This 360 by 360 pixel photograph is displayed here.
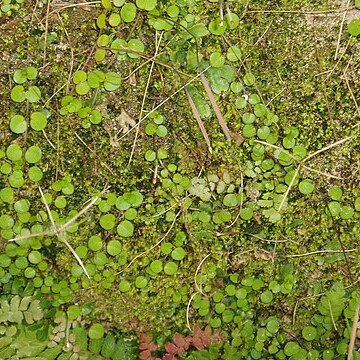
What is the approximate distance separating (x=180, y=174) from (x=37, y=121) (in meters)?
0.64

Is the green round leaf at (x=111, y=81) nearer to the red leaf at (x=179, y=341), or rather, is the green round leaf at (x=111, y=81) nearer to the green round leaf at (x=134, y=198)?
the green round leaf at (x=134, y=198)

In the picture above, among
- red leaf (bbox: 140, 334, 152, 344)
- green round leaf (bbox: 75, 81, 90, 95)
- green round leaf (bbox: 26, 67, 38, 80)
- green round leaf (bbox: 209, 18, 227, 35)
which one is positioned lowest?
red leaf (bbox: 140, 334, 152, 344)

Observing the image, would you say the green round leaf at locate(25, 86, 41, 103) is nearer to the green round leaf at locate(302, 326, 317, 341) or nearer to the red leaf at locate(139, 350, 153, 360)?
the red leaf at locate(139, 350, 153, 360)

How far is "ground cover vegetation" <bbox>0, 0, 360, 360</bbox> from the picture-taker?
2.50 meters

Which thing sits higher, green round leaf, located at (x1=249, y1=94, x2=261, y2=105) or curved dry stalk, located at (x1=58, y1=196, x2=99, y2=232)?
green round leaf, located at (x1=249, y1=94, x2=261, y2=105)

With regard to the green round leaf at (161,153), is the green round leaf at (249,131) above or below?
below

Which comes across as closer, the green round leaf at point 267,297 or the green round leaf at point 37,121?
the green round leaf at point 37,121

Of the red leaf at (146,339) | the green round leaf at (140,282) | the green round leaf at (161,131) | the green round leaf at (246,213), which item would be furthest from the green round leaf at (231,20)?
the red leaf at (146,339)

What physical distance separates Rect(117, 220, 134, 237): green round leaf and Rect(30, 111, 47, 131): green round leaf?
1.74 ft

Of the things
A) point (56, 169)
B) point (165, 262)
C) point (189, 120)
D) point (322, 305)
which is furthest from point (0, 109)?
point (322, 305)

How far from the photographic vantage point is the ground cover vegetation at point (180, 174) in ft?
8.19

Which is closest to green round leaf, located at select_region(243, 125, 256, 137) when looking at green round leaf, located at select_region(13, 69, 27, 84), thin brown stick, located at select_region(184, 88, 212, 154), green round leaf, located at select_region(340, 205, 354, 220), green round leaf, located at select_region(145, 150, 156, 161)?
thin brown stick, located at select_region(184, 88, 212, 154)

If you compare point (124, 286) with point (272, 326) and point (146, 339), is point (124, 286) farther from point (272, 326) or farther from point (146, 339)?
point (272, 326)

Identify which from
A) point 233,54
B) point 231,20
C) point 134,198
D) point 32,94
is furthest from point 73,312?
point 231,20
